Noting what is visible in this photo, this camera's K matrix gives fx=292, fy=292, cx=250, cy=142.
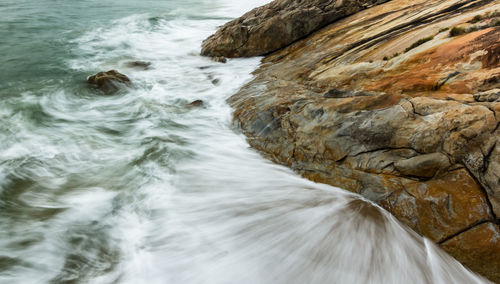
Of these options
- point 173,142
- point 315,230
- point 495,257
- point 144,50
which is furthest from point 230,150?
point 144,50

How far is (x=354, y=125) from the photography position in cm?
445

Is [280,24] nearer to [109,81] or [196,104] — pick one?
[196,104]

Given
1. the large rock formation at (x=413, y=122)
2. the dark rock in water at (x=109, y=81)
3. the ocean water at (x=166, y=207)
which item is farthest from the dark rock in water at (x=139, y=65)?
the large rock formation at (x=413, y=122)

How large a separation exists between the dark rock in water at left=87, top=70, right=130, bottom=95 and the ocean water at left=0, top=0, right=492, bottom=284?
1.18ft

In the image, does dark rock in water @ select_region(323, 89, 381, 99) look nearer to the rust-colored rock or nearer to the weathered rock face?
the rust-colored rock

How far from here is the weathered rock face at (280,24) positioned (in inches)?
379

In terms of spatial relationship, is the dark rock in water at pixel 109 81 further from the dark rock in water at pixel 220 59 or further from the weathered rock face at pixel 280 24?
the weathered rock face at pixel 280 24

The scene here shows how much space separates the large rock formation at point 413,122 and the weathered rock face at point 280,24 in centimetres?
286

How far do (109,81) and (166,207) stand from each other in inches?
238

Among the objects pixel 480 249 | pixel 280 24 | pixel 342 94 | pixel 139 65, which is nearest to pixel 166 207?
pixel 342 94

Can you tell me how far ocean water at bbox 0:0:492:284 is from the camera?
329 centimetres

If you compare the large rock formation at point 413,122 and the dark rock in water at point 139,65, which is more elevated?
the dark rock in water at point 139,65

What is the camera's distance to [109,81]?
28.5 ft

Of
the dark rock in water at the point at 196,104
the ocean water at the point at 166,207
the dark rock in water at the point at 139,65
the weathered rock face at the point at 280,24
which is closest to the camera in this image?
the ocean water at the point at 166,207
